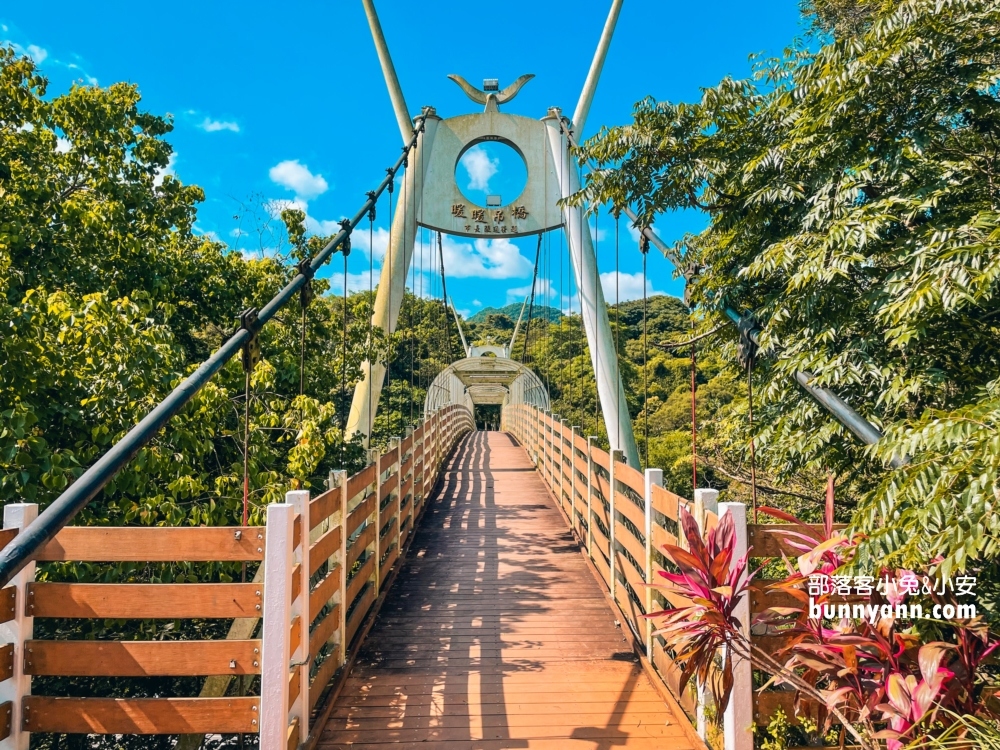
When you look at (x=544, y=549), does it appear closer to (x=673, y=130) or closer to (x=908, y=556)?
(x=673, y=130)

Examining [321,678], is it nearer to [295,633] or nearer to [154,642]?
[295,633]

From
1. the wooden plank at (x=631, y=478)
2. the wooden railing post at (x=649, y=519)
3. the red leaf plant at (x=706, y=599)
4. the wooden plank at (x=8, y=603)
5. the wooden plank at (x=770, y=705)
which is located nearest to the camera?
the red leaf plant at (x=706, y=599)

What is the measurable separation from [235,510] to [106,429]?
1.30m

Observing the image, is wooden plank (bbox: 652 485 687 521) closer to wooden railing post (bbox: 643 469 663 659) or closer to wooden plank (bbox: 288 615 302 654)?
wooden railing post (bbox: 643 469 663 659)

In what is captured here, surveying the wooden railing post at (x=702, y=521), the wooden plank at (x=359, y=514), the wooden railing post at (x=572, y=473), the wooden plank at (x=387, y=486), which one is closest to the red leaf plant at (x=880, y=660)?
the wooden railing post at (x=702, y=521)

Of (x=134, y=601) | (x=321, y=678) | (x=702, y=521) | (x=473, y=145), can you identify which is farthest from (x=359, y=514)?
(x=473, y=145)

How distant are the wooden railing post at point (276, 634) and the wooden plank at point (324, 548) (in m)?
0.35

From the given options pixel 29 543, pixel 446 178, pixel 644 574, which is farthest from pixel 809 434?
pixel 446 178

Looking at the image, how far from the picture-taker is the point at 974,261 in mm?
2086

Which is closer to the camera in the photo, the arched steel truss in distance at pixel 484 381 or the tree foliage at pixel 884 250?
the tree foliage at pixel 884 250

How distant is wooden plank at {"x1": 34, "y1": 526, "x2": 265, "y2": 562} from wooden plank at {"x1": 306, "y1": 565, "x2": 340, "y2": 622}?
0.47 m

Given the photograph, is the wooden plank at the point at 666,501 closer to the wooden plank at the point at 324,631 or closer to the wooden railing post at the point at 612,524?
the wooden railing post at the point at 612,524

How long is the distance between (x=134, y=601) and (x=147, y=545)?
0.66ft

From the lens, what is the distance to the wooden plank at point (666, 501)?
108 inches
